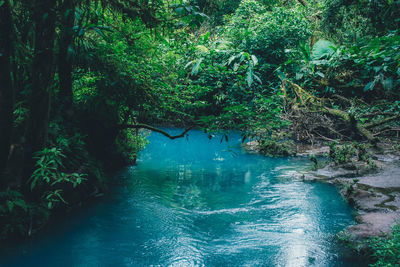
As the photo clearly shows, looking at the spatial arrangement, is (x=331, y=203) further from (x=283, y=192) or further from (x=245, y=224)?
(x=245, y=224)

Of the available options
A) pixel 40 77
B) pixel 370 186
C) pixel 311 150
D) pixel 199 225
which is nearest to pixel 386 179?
pixel 370 186

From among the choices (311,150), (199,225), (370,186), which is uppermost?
(311,150)

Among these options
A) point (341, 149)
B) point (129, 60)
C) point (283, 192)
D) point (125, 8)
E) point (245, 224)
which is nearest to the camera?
point (125, 8)

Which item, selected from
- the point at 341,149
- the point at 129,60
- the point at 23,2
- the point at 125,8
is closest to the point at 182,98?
the point at 129,60

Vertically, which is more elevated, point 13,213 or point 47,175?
point 47,175

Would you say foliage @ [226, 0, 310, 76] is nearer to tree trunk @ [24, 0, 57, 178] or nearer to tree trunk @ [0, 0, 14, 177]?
A: tree trunk @ [24, 0, 57, 178]

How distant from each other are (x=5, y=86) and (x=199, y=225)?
3401 millimetres

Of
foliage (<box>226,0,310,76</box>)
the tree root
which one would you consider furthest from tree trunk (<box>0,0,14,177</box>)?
foliage (<box>226,0,310,76</box>)

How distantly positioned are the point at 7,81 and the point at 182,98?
385 centimetres

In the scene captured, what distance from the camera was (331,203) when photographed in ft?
19.1

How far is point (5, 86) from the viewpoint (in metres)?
3.65

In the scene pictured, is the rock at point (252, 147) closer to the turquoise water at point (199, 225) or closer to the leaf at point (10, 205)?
the turquoise water at point (199, 225)

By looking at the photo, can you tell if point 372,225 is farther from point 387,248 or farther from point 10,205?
point 10,205

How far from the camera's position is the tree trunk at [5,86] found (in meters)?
3.45
